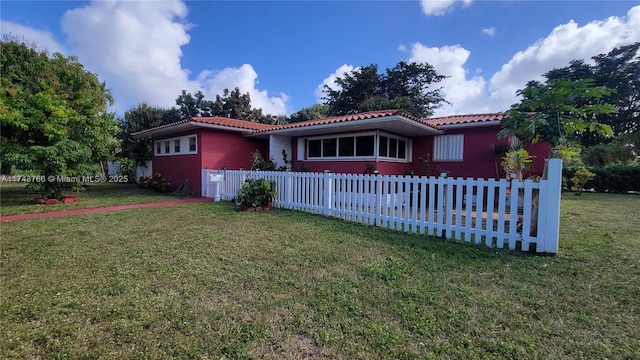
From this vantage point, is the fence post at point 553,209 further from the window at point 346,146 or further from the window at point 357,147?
the window at point 346,146

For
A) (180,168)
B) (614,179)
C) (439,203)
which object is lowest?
(439,203)

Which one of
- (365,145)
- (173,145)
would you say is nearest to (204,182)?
(173,145)

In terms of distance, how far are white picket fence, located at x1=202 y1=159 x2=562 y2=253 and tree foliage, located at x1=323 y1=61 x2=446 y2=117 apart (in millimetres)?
20991

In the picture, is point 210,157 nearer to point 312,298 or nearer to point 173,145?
point 173,145

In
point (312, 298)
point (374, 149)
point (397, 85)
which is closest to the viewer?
point (312, 298)

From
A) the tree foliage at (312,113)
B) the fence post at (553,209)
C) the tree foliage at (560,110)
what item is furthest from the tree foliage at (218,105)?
the fence post at (553,209)

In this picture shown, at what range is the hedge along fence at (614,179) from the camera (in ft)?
47.9

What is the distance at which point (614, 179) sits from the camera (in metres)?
15.1

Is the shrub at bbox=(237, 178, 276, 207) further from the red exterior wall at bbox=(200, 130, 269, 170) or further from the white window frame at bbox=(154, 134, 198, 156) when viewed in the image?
the white window frame at bbox=(154, 134, 198, 156)

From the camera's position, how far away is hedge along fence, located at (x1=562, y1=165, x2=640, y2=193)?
47.9 feet

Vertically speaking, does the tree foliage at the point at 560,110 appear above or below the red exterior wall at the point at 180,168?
above

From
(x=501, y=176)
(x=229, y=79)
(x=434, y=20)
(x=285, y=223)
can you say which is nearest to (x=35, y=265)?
(x=285, y=223)

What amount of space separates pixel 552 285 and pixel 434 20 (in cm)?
1109

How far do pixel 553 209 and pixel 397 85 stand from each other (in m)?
25.7
